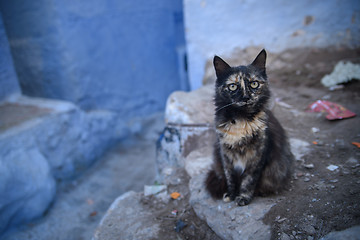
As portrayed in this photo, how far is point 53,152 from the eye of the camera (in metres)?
4.37

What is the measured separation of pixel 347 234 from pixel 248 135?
33.0 inches

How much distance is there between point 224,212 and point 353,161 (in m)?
1.28

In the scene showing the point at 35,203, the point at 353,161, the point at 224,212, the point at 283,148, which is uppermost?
the point at 283,148

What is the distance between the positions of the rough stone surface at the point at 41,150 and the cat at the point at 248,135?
2.88m

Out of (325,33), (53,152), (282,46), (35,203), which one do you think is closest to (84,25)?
(53,152)

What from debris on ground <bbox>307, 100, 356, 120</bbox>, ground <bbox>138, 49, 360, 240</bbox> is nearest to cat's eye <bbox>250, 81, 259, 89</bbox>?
ground <bbox>138, 49, 360, 240</bbox>

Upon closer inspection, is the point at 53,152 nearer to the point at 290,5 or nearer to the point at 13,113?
the point at 13,113

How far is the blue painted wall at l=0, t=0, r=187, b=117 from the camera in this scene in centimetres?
498

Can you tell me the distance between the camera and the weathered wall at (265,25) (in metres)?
4.28

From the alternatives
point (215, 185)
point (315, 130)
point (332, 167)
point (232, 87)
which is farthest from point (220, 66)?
point (315, 130)

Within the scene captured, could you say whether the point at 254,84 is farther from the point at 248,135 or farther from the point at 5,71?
the point at 5,71

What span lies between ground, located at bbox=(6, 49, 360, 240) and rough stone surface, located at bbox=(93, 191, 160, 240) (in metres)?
0.10

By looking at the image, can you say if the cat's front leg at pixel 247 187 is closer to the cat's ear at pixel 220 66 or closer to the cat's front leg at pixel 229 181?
the cat's front leg at pixel 229 181

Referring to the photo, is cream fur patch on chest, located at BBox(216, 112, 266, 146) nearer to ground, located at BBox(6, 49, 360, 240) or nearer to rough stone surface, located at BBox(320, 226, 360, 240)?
ground, located at BBox(6, 49, 360, 240)
